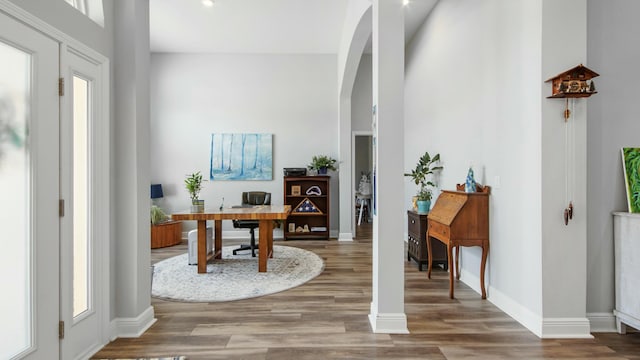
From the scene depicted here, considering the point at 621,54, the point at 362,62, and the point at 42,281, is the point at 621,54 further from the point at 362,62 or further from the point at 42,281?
the point at 362,62

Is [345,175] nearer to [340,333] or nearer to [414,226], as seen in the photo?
[414,226]

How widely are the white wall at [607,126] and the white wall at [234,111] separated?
465 cm

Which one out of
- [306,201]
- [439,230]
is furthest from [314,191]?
[439,230]

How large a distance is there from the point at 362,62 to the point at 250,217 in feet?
14.9

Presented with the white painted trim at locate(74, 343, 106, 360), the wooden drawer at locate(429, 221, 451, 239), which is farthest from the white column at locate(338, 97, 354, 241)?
the white painted trim at locate(74, 343, 106, 360)

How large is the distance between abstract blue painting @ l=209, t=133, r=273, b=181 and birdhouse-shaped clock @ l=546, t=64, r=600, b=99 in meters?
5.11

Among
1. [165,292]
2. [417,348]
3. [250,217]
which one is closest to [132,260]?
[165,292]

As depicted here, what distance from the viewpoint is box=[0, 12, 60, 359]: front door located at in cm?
172

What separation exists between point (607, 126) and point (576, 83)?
487 millimetres

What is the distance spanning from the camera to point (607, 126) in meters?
2.59

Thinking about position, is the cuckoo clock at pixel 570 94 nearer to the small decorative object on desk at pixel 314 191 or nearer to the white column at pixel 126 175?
the white column at pixel 126 175

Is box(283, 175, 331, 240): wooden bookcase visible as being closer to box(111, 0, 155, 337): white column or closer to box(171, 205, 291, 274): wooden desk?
box(171, 205, 291, 274): wooden desk

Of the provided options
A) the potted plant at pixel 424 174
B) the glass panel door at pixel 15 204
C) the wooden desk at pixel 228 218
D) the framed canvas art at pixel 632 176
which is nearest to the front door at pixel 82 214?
the glass panel door at pixel 15 204

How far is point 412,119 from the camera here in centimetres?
592
